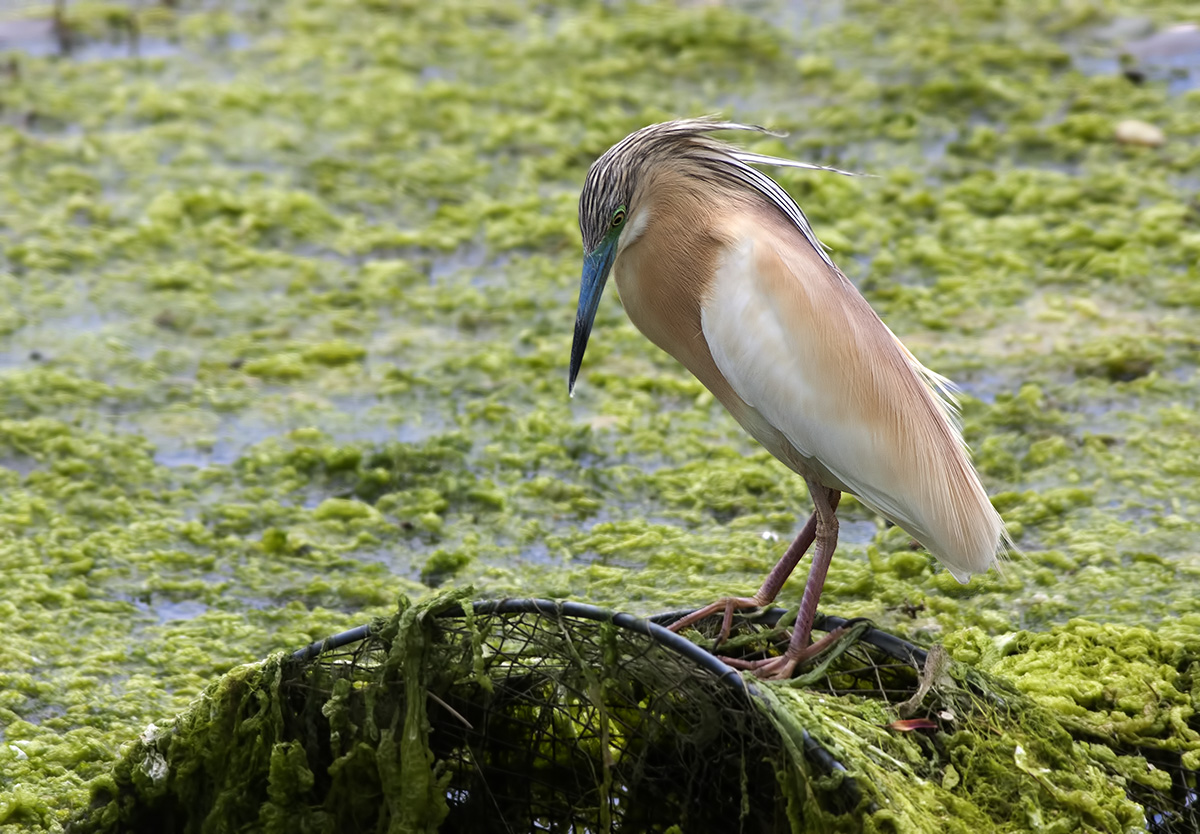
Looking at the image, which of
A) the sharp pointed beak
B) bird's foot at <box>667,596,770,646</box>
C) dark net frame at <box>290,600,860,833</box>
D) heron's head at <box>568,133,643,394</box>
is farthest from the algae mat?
heron's head at <box>568,133,643,394</box>

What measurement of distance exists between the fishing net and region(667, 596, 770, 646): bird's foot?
0.21 metres

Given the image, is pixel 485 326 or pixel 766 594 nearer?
pixel 766 594

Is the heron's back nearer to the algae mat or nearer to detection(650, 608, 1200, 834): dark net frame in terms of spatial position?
detection(650, 608, 1200, 834): dark net frame

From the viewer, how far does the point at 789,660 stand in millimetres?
2945

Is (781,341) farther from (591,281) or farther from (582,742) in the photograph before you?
(582,742)

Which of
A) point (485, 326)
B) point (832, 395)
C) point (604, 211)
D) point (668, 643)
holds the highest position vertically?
point (604, 211)

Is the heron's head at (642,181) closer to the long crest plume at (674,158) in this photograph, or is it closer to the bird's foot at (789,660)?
→ the long crest plume at (674,158)

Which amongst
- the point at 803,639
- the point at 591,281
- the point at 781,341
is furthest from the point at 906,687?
the point at 591,281

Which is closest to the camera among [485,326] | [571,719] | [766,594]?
[571,719]

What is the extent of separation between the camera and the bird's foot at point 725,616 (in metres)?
3.12

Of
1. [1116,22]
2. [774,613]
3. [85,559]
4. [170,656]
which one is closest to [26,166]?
[85,559]

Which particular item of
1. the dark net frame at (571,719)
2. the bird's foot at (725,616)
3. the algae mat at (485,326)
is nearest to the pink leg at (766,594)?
the bird's foot at (725,616)

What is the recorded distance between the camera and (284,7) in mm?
8336

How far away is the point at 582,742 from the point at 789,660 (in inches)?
17.5
